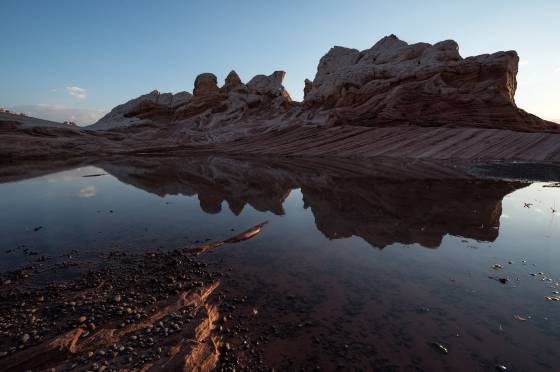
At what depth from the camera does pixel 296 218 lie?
1205 centimetres

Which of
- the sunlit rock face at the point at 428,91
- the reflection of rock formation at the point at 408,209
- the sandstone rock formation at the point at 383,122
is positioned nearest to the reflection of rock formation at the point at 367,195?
the reflection of rock formation at the point at 408,209

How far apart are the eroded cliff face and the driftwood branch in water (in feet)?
107

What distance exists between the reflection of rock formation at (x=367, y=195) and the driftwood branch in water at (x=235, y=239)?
2.15m

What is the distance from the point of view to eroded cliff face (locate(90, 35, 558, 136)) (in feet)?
117

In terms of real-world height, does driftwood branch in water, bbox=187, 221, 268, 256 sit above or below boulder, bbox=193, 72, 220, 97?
below

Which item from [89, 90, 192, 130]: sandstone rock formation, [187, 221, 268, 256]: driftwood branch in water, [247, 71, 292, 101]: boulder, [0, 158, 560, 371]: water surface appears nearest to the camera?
[0, 158, 560, 371]: water surface

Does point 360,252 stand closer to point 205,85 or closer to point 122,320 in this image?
point 122,320

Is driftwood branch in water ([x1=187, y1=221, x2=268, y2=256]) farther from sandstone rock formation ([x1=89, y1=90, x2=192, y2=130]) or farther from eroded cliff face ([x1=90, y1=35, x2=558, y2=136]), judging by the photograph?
sandstone rock formation ([x1=89, y1=90, x2=192, y2=130])

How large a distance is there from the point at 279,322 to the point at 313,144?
35.6 meters

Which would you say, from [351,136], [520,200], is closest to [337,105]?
[351,136]

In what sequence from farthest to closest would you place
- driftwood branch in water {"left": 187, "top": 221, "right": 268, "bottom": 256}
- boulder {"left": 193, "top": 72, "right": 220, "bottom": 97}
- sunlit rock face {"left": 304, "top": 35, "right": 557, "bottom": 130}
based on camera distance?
boulder {"left": 193, "top": 72, "right": 220, "bottom": 97}, sunlit rock face {"left": 304, "top": 35, "right": 557, "bottom": 130}, driftwood branch in water {"left": 187, "top": 221, "right": 268, "bottom": 256}

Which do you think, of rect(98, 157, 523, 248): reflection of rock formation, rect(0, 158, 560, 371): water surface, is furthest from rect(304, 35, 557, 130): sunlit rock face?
rect(0, 158, 560, 371): water surface

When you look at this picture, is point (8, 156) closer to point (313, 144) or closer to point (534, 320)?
point (313, 144)

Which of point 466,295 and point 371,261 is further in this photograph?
point 371,261
